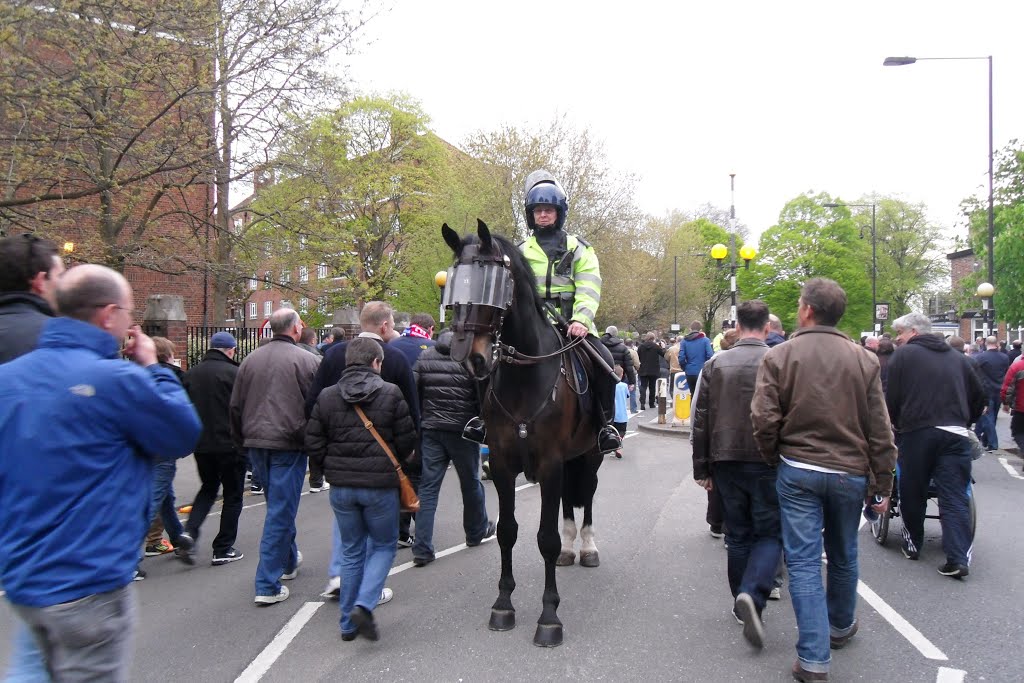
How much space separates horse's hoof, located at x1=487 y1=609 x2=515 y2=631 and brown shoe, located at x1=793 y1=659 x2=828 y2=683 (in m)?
1.79

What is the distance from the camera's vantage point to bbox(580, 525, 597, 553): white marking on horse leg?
6.23 metres

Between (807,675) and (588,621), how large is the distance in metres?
1.50

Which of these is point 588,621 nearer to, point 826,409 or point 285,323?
point 826,409

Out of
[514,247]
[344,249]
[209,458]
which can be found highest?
[344,249]

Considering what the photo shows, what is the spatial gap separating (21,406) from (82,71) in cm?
938

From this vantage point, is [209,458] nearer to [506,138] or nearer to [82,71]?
[82,71]

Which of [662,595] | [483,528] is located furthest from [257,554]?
[662,595]

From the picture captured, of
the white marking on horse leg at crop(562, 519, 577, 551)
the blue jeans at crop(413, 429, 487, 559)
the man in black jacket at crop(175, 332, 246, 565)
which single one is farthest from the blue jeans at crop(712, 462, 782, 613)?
the man in black jacket at crop(175, 332, 246, 565)

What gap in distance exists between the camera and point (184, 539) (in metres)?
6.49

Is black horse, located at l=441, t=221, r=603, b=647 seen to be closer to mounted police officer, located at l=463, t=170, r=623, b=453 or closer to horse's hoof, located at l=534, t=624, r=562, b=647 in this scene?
horse's hoof, located at l=534, t=624, r=562, b=647

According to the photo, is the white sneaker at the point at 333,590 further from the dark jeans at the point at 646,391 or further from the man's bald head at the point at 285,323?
the dark jeans at the point at 646,391

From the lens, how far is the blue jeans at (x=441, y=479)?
6.44 m

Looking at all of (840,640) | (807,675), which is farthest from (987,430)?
(807,675)

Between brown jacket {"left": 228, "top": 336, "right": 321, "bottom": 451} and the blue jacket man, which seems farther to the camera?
brown jacket {"left": 228, "top": 336, "right": 321, "bottom": 451}
